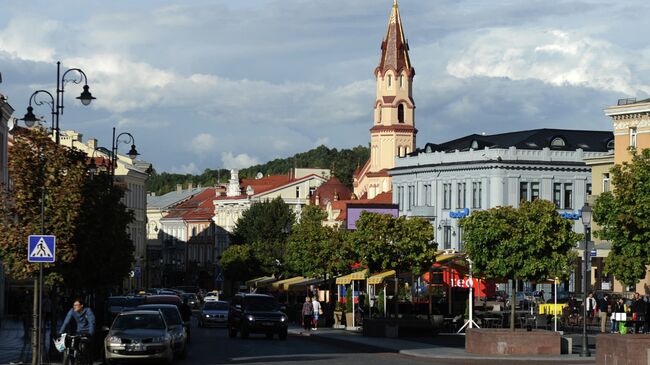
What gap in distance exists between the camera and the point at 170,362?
37344mm

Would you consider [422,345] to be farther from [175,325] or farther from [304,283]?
[304,283]

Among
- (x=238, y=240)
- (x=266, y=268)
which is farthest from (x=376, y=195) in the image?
(x=266, y=268)

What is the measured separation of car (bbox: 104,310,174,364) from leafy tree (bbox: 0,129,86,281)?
201 centimetres

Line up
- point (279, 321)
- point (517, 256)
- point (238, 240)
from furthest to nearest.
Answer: point (238, 240) → point (279, 321) → point (517, 256)

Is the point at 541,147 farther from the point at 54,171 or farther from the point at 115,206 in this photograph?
the point at 54,171

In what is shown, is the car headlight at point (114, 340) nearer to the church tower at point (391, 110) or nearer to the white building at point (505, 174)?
the white building at point (505, 174)

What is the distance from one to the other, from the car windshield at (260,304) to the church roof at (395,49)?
3869 inches

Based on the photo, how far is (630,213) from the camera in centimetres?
4153

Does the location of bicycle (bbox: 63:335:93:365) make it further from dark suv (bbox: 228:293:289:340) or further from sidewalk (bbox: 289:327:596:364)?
dark suv (bbox: 228:293:289:340)

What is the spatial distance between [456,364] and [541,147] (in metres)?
78.0

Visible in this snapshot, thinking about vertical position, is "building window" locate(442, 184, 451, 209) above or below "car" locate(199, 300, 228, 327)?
above

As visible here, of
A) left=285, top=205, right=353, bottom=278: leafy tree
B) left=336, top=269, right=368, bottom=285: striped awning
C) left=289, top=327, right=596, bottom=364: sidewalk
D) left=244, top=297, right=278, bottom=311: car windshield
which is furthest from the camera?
left=285, top=205, right=353, bottom=278: leafy tree

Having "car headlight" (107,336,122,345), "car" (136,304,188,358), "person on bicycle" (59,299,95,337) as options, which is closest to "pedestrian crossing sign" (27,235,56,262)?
"person on bicycle" (59,299,95,337)

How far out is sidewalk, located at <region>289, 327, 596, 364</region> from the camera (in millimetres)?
38625
